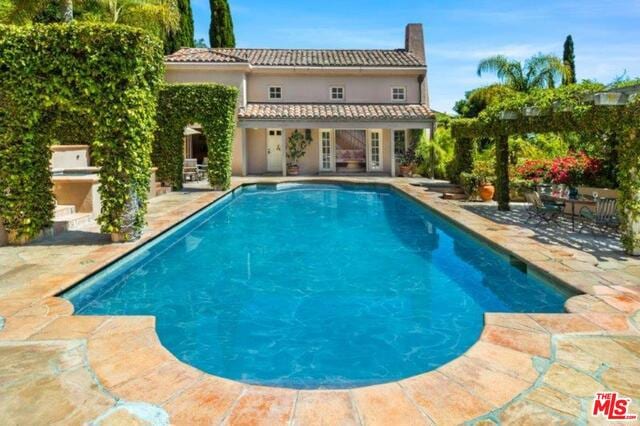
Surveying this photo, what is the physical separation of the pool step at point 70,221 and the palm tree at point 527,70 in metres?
23.5

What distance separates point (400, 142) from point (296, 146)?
6.07 m

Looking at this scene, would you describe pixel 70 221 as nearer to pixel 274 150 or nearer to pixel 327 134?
pixel 274 150

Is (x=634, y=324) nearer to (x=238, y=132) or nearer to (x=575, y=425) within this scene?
(x=575, y=425)

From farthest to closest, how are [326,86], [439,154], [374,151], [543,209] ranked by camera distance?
1. [374,151]
2. [326,86]
3. [439,154]
4. [543,209]

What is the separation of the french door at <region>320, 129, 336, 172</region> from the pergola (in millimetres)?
14046

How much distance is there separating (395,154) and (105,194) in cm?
1987

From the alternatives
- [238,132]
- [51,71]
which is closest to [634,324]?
[51,71]

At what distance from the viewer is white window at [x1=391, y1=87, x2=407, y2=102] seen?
27.0m

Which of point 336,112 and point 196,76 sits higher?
point 196,76

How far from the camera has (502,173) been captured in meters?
13.7

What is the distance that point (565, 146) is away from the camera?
2033cm

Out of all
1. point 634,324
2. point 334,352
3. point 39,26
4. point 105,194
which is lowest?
point 334,352

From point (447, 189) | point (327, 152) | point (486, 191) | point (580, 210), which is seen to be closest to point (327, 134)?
point (327, 152)

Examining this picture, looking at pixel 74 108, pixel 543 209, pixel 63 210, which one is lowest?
pixel 543 209
